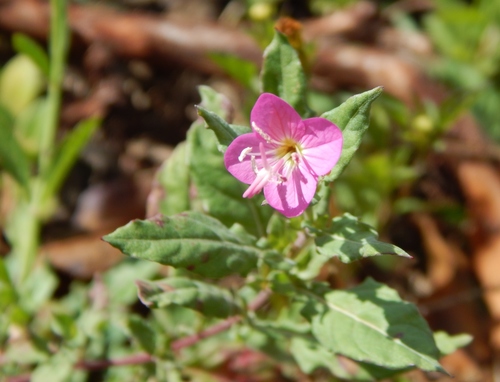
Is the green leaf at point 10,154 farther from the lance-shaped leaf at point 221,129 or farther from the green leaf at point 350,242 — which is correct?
the green leaf at point 350,242

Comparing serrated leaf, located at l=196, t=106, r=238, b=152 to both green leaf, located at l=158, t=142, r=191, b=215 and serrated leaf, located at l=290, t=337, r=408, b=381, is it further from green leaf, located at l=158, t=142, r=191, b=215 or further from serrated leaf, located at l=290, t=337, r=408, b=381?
serrated leaf, located at l=290, t=337, r=408, b=381

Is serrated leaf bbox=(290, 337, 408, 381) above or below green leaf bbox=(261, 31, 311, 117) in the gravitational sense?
below

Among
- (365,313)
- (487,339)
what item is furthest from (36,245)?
(487,339)

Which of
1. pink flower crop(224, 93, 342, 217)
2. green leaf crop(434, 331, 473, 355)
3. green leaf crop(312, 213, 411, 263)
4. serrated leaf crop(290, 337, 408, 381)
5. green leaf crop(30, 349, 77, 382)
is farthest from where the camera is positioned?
green leaf crop(30, 349, 77, 382)

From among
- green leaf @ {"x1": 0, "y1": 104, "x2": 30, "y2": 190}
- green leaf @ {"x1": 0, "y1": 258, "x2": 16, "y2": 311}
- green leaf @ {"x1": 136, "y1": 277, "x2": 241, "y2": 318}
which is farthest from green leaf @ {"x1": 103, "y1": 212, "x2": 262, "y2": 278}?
green leaf @ {"x1": 0, "y1": 104, "x2": 30, "y2": 190}

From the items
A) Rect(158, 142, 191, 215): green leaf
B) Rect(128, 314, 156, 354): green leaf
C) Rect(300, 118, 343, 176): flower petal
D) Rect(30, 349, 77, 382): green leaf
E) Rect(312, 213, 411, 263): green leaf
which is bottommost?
Rect(30, 349, 77, 382): green leaf

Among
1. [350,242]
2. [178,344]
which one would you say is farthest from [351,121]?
[178,344]
